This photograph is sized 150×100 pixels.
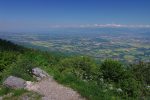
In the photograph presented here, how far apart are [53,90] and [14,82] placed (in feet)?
7.75

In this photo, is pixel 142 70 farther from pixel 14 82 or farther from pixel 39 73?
pixel 14 82

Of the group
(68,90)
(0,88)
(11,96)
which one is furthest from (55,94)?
(0,88)

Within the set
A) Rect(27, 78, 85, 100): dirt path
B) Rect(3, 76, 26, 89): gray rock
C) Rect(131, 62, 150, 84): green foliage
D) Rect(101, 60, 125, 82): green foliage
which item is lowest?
Rect(131, 62, 150, 84): green foliage

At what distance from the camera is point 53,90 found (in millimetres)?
15594

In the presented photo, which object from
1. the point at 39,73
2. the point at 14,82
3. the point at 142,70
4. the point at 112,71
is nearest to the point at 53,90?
the point at 14,82

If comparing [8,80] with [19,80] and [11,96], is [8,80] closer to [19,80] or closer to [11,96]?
[19,80]

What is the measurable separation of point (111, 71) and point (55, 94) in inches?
A: 567

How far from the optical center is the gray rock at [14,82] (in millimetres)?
15953

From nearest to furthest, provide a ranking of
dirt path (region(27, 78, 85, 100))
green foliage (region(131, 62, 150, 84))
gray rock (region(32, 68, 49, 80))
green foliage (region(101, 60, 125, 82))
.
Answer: dirt path (region(27, 78, 85, 100))
gray rock (region(32, 68, 49, 80))
green foliage (region(101, 60, 125, 82))
green foliage (region(131, 62, 150, 84))

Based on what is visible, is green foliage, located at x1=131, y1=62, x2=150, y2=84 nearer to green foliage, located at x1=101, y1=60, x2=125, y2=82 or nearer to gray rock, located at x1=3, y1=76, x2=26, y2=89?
green foliage, located at x1=101, y1=60, x2=125, y2=82

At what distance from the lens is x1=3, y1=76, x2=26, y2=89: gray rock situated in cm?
1595

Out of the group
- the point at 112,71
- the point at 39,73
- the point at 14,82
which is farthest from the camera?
the point at 112,71

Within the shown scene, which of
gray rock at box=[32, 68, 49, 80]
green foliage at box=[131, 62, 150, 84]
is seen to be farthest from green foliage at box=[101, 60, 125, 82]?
green foliage at box=[131, 62, 150, 84]

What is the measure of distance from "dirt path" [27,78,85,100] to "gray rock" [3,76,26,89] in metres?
0.44
